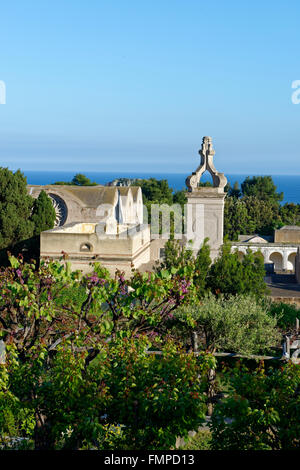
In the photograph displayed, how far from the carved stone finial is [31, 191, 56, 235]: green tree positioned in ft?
42.4

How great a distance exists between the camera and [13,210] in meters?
28.8

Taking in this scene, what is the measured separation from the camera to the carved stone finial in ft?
63.7

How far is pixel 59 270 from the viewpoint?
8867 mm

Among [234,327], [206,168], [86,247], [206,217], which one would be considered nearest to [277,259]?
[86,247]

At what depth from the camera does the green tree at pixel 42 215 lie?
3019 cm

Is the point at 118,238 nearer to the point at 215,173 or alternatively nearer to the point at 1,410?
the point at 215,173

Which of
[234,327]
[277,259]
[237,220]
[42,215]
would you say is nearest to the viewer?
[234,327]

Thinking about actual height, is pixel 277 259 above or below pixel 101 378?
below

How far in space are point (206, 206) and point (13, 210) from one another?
42.9ft

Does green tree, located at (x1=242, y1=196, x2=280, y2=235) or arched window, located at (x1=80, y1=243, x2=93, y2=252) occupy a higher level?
green tree, located at (x1=242, y1=196, x2=280, y2=235)

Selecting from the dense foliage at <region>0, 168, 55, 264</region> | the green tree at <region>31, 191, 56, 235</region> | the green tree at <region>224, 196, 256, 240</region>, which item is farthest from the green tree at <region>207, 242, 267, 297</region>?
the green tree at <region>224, 196, 256, 240</region>

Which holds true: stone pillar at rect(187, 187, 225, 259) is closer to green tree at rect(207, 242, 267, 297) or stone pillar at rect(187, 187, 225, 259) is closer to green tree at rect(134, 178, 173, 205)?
green tree at rect(207, 242, 267, 297)

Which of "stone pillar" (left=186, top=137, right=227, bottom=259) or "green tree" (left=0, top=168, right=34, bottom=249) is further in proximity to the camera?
"green tree" (left=0, top=168, right=34, bottom=249)

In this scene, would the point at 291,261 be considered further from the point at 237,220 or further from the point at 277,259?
the point at 237,220
